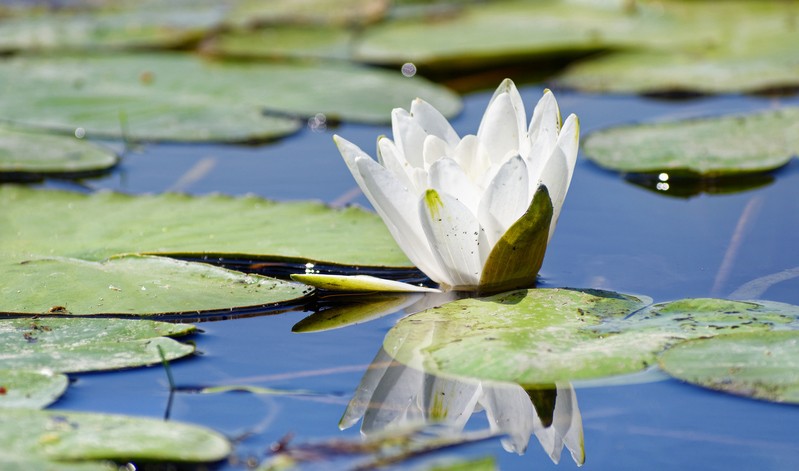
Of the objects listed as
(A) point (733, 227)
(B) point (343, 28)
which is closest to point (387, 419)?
(A) point (733, 227)

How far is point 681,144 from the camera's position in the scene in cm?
314

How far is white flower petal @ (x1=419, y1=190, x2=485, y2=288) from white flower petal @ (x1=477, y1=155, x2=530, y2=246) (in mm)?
30

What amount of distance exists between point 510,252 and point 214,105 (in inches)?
78.7

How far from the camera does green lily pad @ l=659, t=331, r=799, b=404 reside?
5.31ft

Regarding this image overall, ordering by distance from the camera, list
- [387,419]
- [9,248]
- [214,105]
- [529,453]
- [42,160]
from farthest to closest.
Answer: [214,105] → [42,160] → [9,248] → [387,419] → [529,453]

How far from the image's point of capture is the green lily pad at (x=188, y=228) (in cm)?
237

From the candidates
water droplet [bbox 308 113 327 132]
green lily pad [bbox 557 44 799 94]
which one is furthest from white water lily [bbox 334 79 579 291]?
green lily pad [bbox 557 44 799 94]

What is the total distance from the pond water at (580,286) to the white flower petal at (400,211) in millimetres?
143

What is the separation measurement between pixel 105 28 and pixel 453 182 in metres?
3.56

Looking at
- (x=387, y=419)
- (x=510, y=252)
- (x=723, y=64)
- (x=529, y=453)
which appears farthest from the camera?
(x=723, y=64)

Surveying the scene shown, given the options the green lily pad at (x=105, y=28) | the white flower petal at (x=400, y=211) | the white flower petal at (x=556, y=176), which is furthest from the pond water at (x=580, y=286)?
the green lily pad at (x=105, y=28)

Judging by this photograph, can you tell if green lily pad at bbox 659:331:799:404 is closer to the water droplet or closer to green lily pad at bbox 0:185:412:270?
green lily pad at bbox 0:185:412:270

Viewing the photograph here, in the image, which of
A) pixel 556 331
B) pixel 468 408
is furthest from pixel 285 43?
pixel 468 408

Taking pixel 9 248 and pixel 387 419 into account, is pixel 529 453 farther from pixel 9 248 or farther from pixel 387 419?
pixel 9 248
